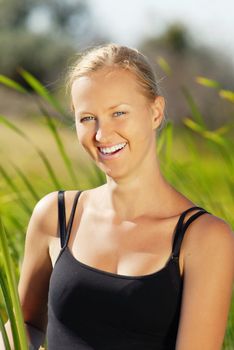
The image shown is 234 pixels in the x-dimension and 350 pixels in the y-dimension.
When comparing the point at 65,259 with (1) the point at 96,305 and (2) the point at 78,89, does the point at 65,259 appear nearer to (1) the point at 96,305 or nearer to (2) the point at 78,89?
(1) the point at 96,305

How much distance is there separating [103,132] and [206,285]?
0.32 m

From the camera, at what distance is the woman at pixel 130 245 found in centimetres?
142

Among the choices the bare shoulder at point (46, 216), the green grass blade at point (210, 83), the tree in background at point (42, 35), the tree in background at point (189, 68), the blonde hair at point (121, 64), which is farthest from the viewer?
the tree in background at point (42, 35)

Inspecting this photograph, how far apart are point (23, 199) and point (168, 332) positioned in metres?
0.90

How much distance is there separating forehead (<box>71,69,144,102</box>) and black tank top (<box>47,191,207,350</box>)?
0.24 metres

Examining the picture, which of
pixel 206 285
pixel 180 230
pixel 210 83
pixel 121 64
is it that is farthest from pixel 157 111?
pixel 210 83

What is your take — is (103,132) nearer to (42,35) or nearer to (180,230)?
(180,230)

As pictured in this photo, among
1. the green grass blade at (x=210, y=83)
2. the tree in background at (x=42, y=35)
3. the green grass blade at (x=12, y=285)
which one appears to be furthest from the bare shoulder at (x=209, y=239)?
the tree in background at (x=42, y=35)

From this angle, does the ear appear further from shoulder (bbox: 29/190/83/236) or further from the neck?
shoulder (bbox: 29/190/83/236)

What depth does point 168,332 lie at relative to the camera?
1.45m

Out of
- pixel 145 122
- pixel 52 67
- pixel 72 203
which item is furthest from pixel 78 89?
pixel 52 67

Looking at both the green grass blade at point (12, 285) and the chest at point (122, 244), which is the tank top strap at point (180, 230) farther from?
the green grass blade at point (12, 285)

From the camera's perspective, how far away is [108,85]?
1.48m

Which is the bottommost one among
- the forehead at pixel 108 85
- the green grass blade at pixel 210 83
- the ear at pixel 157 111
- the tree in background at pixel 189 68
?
the tree in background at pixel 189 68
